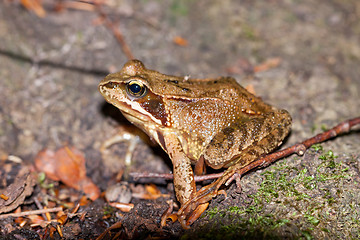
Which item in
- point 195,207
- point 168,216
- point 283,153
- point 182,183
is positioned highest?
point 283,153

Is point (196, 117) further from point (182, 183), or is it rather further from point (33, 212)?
point (33, 212)

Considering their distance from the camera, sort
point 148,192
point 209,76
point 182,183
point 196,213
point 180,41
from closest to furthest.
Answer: point 196,213, point 182,183, point 148,192, point 209,76, point 180,41

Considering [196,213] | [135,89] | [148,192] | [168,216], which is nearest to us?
[196,213]

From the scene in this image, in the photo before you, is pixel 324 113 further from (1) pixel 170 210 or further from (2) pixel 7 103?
(2) pixel 7 103

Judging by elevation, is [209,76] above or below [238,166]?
above

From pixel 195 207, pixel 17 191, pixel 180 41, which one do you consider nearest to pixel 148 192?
pixel 195 207

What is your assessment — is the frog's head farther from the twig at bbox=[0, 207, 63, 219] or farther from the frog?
the twig at bbox=[0, 207, 63, 219]

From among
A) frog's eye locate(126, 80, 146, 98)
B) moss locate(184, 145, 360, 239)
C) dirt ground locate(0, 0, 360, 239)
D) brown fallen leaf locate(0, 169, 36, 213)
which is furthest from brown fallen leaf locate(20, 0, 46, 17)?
moss locate(184, 145, 360, 239)

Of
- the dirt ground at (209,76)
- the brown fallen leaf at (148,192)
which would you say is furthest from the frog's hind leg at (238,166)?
the brown fallen leaf at (148,192)
